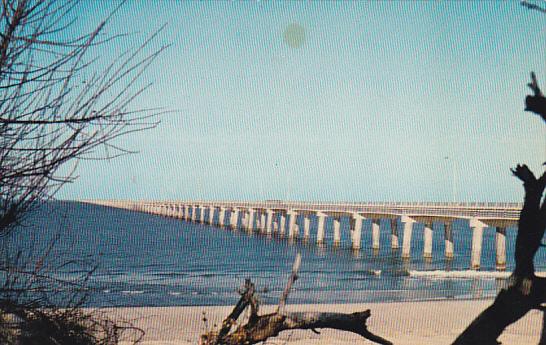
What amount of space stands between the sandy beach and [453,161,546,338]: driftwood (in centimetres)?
1046

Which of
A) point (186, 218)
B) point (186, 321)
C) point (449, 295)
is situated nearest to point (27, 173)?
point (186, 321)

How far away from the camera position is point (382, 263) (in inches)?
1762

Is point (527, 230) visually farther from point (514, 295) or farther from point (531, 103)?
point (531, 103)

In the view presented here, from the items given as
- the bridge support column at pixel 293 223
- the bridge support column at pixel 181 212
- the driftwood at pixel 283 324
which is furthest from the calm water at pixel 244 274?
the bridge support column at pixel 181 212

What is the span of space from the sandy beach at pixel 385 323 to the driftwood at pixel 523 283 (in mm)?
10458

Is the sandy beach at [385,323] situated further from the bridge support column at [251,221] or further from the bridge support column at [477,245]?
the bridge support column at [251,221]

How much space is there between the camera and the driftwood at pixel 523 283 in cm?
327

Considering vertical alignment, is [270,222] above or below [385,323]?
above

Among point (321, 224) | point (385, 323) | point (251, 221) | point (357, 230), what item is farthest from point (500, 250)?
point (251, 221)

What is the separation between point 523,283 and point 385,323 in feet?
52.4

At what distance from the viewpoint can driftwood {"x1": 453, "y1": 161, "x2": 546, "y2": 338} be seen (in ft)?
10.7

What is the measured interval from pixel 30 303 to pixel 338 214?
60561mm

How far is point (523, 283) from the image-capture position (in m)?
3.38

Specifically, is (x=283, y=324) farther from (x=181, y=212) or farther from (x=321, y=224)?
(x=181, y=212)
